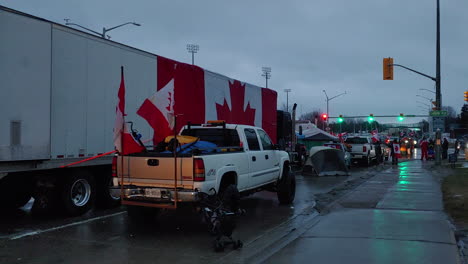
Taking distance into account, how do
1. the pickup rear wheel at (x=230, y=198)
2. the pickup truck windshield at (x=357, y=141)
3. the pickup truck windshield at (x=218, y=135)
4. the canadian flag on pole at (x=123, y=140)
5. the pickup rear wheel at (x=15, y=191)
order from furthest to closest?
the pickup truck windshield at (x=357, y=141) < the pickup truck windshield at (x=218, y=135) < the pickup rear wheel at (x=15, y=191) < the canadian flag on pole at (x=123, y=140) < the pickup rear wheel at (x=230, y=198)

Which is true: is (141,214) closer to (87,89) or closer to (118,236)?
(118,236)

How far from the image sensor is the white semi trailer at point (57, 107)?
300 inches

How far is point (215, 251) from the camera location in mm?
6504

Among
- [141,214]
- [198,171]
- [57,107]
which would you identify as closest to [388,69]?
[141,214]

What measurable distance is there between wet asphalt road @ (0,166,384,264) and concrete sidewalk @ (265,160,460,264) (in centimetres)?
96

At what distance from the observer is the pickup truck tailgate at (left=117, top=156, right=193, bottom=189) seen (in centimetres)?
725

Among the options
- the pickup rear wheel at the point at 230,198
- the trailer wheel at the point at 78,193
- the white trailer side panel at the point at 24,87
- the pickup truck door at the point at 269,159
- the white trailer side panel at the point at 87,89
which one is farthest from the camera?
the pickup truck door at the point at 269,159

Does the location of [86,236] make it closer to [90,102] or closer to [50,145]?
[50,145]

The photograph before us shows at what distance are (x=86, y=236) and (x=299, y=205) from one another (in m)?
5.41

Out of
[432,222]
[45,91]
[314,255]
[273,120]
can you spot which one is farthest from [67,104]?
[273,120]

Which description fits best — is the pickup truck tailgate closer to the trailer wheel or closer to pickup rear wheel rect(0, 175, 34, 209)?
the trailer wheel

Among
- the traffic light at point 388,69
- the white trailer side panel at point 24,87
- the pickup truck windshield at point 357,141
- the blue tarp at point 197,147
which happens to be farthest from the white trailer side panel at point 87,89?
the pickup truck windshield at point 357,141

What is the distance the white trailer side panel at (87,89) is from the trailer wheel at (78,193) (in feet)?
1.73

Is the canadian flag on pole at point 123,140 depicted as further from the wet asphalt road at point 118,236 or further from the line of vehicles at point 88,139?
the wet asphalt road at point 118,236
